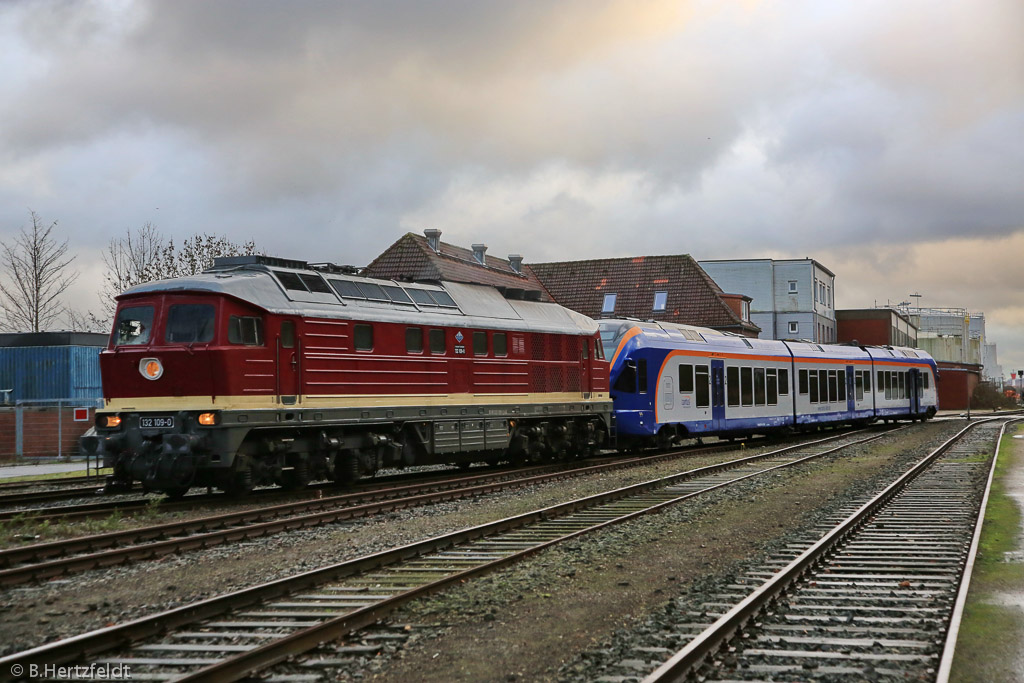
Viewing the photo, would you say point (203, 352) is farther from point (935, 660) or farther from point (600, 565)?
point (935, 660)

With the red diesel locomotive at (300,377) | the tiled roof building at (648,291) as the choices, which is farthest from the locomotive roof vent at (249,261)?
the tiled roof building at (648,291)

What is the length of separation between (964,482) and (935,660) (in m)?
13.5

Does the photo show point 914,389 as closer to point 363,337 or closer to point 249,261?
point 363,337

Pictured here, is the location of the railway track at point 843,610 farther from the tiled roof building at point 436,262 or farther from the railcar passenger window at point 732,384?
the tiled roof building at point 436,262

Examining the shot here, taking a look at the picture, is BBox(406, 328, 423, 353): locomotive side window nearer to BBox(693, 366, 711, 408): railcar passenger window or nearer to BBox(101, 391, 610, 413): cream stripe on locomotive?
BBox(101, 391, 610, 413): cream stripe on locomotive

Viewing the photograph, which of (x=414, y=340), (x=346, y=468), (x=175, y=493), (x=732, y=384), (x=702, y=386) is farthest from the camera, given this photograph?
(x=732, y=384)

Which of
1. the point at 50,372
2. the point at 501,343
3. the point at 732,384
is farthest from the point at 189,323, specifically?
the point at 50,372

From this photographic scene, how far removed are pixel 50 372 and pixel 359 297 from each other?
842 inches

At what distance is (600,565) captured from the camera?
35.4 feet

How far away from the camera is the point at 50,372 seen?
35.0 meters

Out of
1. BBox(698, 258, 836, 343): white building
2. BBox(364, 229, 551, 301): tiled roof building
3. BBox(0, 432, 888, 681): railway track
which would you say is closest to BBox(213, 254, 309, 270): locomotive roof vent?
BBox(0, 432, 888, 681): railway track

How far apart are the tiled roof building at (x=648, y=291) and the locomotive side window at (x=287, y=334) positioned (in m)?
41.2

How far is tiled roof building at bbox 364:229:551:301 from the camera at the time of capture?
47844 millimetres

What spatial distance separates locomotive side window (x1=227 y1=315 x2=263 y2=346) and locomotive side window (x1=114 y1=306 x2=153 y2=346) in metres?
1.36
